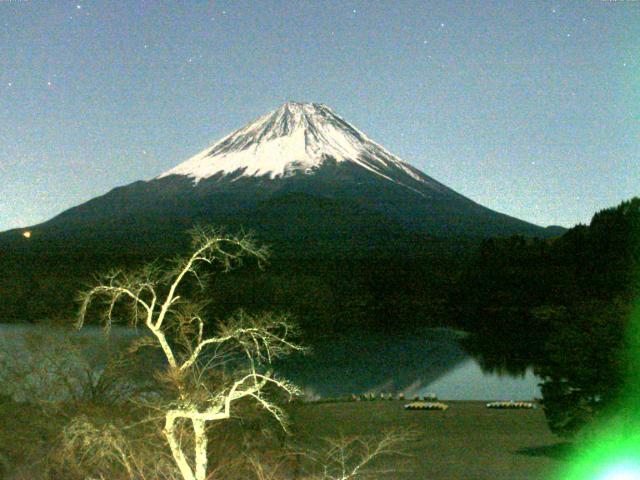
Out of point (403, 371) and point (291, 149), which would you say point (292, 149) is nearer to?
point (291, 149)

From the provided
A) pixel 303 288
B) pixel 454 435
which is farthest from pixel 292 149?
pixel 454 435

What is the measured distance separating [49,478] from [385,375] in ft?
76.4

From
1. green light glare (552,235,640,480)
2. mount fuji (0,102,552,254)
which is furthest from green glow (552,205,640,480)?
mount fuji (0,102,552,254)

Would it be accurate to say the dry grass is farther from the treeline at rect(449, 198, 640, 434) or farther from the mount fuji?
the mount fuji

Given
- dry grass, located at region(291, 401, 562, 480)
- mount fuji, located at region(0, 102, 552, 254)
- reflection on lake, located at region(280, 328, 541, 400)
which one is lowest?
reflection on lake, located at region(280, 328, 541, 400)

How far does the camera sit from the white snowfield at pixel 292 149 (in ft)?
406

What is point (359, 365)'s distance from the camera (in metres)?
36.7

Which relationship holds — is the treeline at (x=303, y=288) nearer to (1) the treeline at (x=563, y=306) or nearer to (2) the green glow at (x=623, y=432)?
(1) the treeline at (x=563, y=306)

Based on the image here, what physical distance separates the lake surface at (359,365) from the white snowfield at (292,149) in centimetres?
7709

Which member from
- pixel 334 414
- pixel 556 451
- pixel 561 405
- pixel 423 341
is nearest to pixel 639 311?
pixel 561 405

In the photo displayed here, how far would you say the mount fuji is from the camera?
300 ft

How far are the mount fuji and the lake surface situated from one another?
39001 millimetres

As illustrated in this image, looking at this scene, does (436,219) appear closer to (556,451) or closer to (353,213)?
(353,213)

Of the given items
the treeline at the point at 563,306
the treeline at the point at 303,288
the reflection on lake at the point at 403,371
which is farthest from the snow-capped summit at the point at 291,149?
the reflection on lake at the point at 403,371
